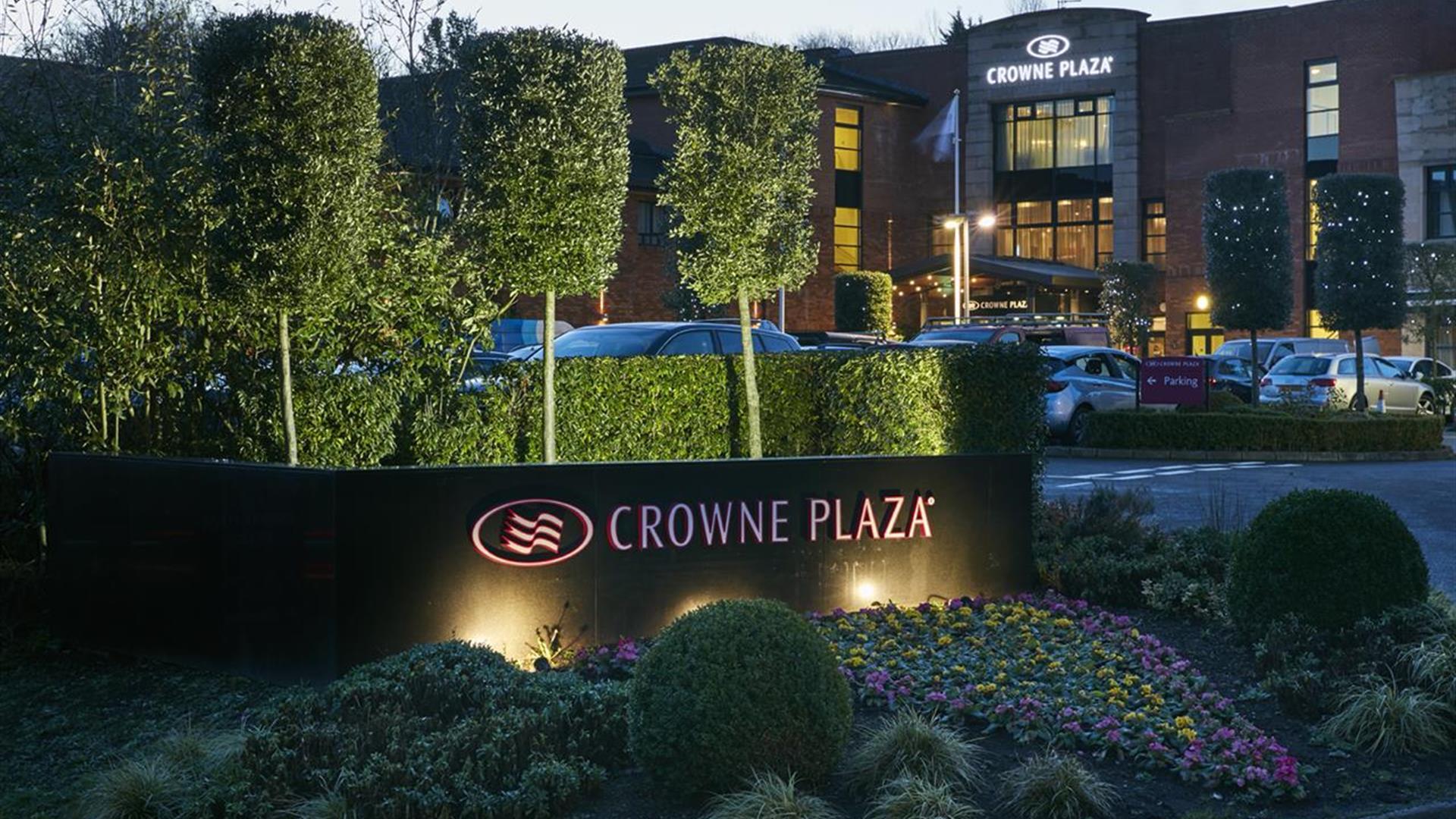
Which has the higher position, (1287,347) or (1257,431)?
(1287,347)

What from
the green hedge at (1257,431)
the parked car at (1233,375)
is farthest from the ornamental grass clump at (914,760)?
the parked car at (1233,375)

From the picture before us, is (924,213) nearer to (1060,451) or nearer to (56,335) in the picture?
(1060,451)

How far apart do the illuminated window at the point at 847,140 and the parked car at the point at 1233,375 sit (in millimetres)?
22713

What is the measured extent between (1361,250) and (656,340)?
2008cm

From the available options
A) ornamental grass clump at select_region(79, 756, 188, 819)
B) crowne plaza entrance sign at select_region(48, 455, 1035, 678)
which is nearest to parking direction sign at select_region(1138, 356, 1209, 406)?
crowne plaza entrance sign at select_region(48, 455, 1035, 678)

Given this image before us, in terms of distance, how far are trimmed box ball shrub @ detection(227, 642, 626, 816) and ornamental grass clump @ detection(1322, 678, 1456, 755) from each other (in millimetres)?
3460

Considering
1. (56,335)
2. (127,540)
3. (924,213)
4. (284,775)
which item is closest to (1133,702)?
(284,775)

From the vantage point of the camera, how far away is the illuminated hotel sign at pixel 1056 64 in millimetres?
59562

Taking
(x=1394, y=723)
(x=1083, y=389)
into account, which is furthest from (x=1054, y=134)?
(x=1394, y=723)

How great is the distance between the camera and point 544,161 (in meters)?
12.3

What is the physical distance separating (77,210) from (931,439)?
6.84m

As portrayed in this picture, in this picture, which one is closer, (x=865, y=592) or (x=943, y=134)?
(x=865, y=592)

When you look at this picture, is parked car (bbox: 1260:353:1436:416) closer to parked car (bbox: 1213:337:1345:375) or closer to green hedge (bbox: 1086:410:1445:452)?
parked car (bbox: 1213:337:1345:375)

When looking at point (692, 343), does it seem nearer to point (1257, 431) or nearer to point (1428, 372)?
point (1257, 431)
